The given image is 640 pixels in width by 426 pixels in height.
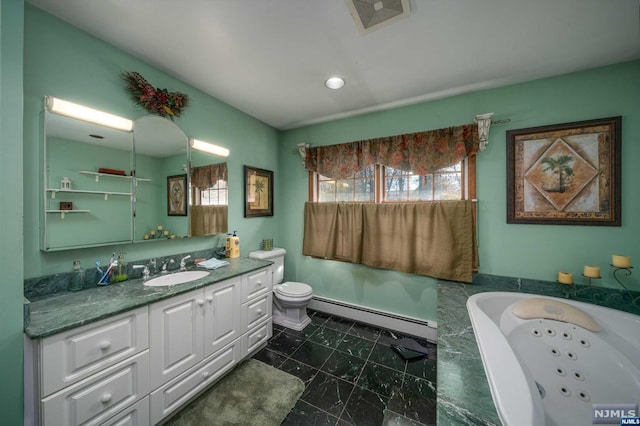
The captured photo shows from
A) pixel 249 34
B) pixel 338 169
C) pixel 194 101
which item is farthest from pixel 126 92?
pixel 338 169

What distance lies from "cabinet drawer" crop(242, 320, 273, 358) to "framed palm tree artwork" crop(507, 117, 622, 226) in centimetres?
250

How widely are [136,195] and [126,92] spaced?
0.77 metres

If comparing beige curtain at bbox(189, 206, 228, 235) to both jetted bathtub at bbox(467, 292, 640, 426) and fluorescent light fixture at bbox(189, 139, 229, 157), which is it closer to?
fluorescent light fixture at bbox(189, 139, 229, 157)

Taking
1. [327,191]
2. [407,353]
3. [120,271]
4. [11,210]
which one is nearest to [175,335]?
[120,271]

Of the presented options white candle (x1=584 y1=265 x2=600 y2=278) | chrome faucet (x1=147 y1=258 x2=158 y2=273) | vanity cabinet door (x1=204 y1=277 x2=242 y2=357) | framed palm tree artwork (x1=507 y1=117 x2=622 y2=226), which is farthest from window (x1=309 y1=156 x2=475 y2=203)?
chrome faucet (x1=147 y1=258 x2=158 y2=273)

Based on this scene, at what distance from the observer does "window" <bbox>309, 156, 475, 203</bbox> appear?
2.16m

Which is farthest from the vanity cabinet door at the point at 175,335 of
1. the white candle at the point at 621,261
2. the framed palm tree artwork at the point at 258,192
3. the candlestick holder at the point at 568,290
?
the white candle at the point at 621,261

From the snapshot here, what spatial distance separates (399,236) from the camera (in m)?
2.34

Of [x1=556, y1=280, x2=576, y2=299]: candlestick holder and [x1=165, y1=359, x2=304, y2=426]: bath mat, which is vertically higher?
[x1=556, y1=280, x2=576, y2=299]: candlestick holder

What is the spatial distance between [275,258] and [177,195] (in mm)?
1305

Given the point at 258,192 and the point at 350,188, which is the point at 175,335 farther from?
the point at 350,188

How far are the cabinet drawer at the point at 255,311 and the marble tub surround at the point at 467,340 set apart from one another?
1506 millimetres

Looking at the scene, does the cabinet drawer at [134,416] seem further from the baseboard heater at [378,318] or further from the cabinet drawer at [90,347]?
the baseboard heater at [378,318]

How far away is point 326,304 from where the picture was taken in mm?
2781
